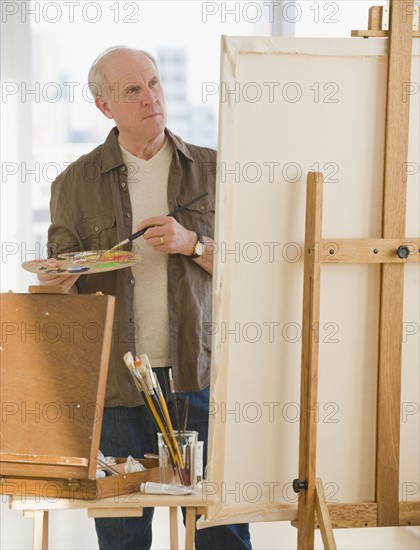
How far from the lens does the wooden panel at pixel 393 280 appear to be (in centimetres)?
→ 182

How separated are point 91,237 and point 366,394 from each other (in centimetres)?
80

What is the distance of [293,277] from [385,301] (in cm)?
20

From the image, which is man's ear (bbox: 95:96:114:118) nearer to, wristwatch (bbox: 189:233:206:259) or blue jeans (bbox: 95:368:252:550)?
wristwatch (bbox: 189:233:206:259)

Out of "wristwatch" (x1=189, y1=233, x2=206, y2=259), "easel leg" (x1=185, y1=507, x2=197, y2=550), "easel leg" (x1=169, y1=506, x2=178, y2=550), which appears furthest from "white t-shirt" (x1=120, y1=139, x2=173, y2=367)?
"easel leg" (x1=185, y1=507, x2=197, y2=550)

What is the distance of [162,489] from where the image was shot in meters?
1.79

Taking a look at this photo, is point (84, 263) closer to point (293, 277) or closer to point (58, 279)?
point (58, 279)

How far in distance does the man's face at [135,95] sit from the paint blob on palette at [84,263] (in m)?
0.36

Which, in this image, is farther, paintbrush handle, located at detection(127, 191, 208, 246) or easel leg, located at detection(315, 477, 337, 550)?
paintbrush handle, located at detection(127, 191, 208, 246)

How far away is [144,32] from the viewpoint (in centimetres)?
443

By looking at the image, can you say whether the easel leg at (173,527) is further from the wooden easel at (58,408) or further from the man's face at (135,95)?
the man's face at (135,95)

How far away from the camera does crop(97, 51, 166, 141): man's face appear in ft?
7.34

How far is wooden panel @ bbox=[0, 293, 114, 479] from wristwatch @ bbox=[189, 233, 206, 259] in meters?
0.39

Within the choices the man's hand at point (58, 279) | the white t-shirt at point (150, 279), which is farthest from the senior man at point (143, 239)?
the man's hand at point (58, 279)

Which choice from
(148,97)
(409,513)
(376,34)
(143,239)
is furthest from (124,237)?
(409,513)
